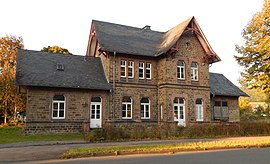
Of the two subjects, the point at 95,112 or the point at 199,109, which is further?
the point at 199,109

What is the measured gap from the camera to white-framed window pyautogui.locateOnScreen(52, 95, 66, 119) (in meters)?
21.8

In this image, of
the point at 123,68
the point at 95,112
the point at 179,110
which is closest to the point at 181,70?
the point at 179,110

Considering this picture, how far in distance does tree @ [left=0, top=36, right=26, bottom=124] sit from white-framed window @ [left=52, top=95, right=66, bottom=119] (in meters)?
15.5

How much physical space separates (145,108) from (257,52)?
1295cm

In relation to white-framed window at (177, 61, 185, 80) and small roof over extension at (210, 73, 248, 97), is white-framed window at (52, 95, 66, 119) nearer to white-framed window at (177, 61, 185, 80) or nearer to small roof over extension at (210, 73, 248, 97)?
white-framed window at (177, 61, 185, 80)

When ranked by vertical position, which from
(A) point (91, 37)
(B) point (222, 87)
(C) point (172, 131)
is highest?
(A) point (91, 37)

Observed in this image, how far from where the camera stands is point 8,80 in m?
35.4

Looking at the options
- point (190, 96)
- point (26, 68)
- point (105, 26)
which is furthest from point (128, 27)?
point (26, 68)

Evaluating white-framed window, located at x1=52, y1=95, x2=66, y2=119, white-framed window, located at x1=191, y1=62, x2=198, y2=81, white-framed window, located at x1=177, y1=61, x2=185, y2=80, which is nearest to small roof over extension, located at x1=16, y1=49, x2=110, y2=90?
white-framed window, located at x1=52, y1=95, x2=66, y2=119

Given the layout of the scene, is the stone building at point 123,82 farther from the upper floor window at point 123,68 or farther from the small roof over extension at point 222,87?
the small roof over extension at point 222,87

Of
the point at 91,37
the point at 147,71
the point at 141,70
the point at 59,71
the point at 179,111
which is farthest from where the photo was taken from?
the point at 91,37

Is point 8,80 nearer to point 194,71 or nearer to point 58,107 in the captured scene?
point 58,107

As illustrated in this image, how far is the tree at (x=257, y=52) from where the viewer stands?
Result: 27.0m

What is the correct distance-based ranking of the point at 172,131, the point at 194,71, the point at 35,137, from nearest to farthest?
1. the point at 172,131
2. the point at 35,137
3. the point at 194,71
